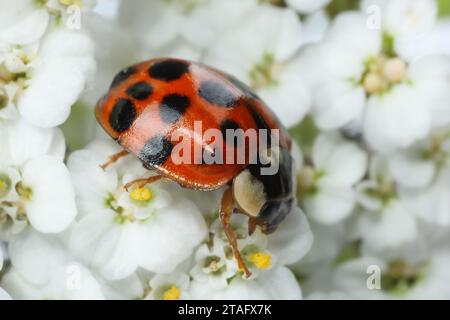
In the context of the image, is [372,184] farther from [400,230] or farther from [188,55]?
[188,55]

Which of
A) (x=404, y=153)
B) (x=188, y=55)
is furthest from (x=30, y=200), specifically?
(x=404, y=153)

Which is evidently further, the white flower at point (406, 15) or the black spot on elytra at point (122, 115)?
the white flower at point (406, 15)

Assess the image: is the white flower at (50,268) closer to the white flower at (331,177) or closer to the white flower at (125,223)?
the white flower at (125,223)

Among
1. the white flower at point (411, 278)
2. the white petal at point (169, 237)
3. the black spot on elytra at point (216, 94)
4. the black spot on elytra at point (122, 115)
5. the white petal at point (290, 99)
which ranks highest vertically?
the black spot on elytra at point (216, 94)

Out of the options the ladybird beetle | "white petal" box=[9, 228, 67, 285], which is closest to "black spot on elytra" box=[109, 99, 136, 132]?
the ladybird beetle

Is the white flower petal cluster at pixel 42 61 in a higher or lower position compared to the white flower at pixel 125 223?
higher

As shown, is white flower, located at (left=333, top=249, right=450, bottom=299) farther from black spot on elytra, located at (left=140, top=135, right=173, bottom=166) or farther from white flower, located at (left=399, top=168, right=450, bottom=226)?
black spot on elytra, located at (left=140, top=135, right=173, bottom=166)

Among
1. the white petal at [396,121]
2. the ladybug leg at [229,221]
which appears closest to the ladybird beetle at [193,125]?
the ladybug leg at [229,221]
